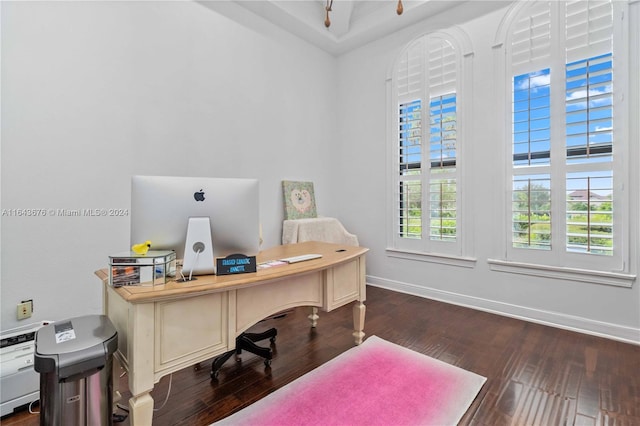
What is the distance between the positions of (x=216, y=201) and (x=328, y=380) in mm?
1348

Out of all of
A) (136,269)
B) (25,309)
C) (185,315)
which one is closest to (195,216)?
(136,269)

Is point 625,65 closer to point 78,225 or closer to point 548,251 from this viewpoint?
point 548,251

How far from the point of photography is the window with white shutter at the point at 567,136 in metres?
2.48

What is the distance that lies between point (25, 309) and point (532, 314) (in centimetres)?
422

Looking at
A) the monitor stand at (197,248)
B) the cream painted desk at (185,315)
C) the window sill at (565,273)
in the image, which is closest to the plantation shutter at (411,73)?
the window sill at (565,273)

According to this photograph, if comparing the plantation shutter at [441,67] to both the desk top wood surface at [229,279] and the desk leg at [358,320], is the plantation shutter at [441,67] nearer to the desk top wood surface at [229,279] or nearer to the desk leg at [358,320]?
the desk top wood surface at [229,279]

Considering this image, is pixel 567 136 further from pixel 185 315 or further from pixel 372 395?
pixel 185 315

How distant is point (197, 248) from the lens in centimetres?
152

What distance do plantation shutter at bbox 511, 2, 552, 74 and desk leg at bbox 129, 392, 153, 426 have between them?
3.87 metres

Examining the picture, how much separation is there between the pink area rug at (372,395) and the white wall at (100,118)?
176 cm

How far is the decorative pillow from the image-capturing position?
12.4 ft

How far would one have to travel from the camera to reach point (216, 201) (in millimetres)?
1563

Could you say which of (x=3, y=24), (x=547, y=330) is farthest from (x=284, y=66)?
(x=547, y=330)

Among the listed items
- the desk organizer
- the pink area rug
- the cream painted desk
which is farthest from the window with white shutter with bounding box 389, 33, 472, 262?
the desk organizer
